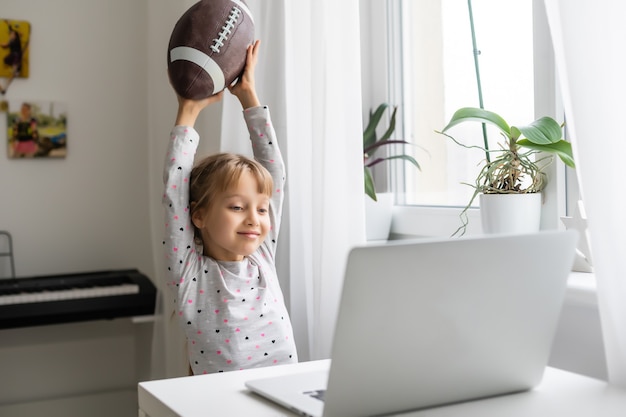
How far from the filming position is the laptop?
848 mm

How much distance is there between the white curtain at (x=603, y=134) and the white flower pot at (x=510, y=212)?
53cm

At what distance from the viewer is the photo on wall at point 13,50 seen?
3.00 m

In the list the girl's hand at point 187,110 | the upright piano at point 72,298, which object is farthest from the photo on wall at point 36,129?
the girl's hand at point 187,110

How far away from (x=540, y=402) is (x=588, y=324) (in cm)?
54

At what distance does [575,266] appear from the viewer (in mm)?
1596

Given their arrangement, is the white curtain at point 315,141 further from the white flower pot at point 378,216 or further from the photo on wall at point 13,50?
the photo on wall at point 13,50

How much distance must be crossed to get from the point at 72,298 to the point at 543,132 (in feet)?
5.90

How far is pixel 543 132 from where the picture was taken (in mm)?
1589

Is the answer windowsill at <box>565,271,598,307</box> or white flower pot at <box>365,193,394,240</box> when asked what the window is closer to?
white flower pot at <box>365,193,394,240</box>

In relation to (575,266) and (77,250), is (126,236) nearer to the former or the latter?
(77,250)

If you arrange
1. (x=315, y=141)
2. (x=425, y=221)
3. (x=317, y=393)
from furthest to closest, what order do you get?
(x=425, y=221) → (x=315, y=141) → (x=317, y=393)

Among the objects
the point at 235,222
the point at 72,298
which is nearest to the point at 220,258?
the point at 235,222

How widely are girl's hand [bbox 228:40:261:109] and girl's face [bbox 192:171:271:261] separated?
20 cm

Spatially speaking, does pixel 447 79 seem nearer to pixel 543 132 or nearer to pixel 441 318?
pixel 543 132
